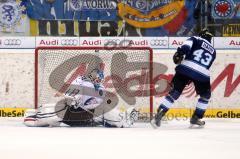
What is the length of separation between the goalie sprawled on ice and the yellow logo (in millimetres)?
7080

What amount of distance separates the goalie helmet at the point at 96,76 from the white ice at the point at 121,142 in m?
0.59

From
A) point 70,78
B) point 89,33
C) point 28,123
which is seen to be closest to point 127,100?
point 70,78

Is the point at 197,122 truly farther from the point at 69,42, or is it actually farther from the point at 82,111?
the point at 69,42

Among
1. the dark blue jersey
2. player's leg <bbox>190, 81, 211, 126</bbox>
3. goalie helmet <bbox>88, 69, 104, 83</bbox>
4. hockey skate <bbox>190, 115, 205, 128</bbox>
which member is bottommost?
hockey skate <bbox>190, 115, 205, 128</bbox>

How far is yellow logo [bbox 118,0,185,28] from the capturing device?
45.5ft

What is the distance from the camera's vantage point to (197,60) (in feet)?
21.5

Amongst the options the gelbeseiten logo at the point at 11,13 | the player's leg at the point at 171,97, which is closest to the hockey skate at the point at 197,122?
the player's leg at the point at 171,97

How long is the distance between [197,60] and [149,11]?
300 inches

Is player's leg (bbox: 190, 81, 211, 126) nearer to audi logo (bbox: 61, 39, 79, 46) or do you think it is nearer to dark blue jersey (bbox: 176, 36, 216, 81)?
dark blue jersey (bbox: 176, 36, 216, 81)

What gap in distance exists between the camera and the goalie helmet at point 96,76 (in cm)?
688

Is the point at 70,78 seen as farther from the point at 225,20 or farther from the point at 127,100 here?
the point at 225,20

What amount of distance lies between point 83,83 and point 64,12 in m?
7.32

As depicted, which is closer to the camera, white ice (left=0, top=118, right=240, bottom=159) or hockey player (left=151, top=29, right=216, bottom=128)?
white ice (left=0, top=118, right=240, bottom=159)

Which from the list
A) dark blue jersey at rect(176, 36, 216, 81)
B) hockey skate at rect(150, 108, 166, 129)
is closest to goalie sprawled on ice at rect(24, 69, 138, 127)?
hockey skate at rect(150, 108, 166, 129)
